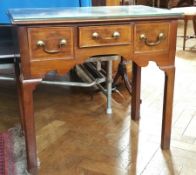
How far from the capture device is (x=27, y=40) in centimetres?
116

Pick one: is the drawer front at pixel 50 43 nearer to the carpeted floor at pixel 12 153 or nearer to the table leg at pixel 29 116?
the table leg at pixel 29 116

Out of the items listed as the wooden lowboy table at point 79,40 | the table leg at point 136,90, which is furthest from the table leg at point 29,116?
the table leg at point 136,90

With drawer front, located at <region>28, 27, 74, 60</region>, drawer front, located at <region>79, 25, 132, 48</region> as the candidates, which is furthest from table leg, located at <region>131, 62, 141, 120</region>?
drawer front, located at <region>28, 27, 74, 60</region>

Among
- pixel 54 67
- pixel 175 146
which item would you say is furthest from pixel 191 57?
pixel 54 67

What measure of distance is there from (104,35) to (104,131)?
2.17ft

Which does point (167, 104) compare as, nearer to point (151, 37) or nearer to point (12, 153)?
point (151, 37)

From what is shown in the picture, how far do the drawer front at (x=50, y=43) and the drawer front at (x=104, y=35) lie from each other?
51 millimetres

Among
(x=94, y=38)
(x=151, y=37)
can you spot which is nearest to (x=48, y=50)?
(x=94, y=38)

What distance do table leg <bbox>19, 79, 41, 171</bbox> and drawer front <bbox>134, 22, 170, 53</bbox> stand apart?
44 centimetres

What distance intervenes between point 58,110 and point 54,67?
84 cm

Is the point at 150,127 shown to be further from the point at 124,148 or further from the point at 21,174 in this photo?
the point at 21,174

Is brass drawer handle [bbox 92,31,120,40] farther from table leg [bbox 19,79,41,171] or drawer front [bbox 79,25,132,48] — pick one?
table leg [bbox 19,79,41,171]

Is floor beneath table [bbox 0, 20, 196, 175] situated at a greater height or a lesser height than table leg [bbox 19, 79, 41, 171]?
lesser

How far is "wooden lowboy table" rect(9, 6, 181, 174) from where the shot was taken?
3.84ft
